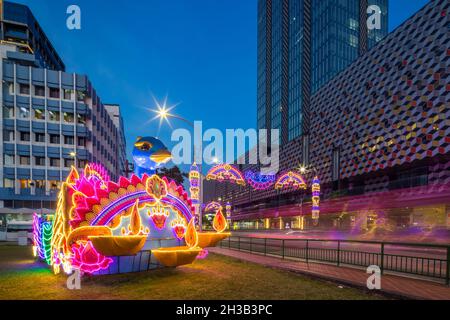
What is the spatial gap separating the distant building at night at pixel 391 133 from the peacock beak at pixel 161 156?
3241 cm

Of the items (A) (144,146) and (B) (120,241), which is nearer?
(B) (120,241)

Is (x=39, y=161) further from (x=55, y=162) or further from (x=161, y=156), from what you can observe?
(x=161, y=156)

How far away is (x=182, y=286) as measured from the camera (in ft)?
28.1

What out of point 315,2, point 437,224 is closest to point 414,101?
point 437,224

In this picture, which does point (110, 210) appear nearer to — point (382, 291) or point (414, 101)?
point (382, 291)

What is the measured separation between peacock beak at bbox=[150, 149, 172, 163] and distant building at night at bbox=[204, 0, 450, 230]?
106 ft

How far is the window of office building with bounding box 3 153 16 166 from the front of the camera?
4472cm

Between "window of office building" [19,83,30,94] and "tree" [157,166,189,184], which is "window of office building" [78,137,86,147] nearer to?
"window of office building" [19,83,30,94]

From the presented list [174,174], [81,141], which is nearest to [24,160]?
[81,141]

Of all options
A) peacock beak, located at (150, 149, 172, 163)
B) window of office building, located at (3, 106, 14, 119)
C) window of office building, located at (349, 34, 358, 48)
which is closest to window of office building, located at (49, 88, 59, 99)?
window of office building, located at (3, 106, 14, 119)

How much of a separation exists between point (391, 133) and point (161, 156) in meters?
40.4

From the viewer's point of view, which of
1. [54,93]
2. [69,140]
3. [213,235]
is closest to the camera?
[213,235]

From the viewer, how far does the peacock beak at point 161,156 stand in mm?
11156
